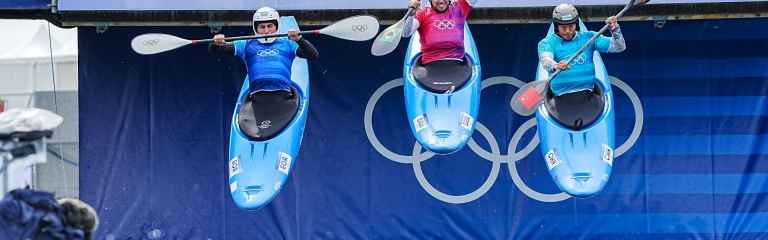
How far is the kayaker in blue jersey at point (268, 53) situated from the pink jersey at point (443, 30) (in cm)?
78

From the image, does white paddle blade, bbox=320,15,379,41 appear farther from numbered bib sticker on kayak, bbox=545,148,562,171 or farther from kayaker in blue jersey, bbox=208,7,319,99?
numbered bib sticker on kayak, bbox=545,148,562,171

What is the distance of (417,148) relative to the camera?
8.54 metres

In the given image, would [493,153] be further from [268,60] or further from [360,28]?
[268,60]

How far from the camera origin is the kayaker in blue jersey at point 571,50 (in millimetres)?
7094

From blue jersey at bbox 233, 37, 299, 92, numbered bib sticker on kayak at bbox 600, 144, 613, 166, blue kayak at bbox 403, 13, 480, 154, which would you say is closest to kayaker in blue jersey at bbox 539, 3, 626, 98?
numbered bib sticker on kayak at bbox 600, 144, 613, 166

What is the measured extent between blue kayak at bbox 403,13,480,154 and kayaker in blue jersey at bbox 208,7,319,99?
747 millimetres

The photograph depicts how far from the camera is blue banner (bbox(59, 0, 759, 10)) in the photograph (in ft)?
24.2

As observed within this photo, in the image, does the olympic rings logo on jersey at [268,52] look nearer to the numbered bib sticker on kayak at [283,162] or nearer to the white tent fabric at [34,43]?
the numbered bib sticker on kayak at [283,162]

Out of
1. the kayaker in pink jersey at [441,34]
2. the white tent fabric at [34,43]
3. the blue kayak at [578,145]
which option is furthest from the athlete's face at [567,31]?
the white tent fabric at [34,43]

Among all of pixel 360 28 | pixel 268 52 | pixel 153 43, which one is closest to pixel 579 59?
pixel 360 28

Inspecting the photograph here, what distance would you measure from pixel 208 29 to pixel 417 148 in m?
1.91

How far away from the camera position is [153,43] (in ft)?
23.8

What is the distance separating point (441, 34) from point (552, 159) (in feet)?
3.72

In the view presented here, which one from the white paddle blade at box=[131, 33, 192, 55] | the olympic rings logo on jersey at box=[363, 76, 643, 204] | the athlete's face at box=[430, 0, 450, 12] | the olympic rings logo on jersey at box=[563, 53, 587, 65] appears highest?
the athlete's face at box=[430, 0, 450, 12]
